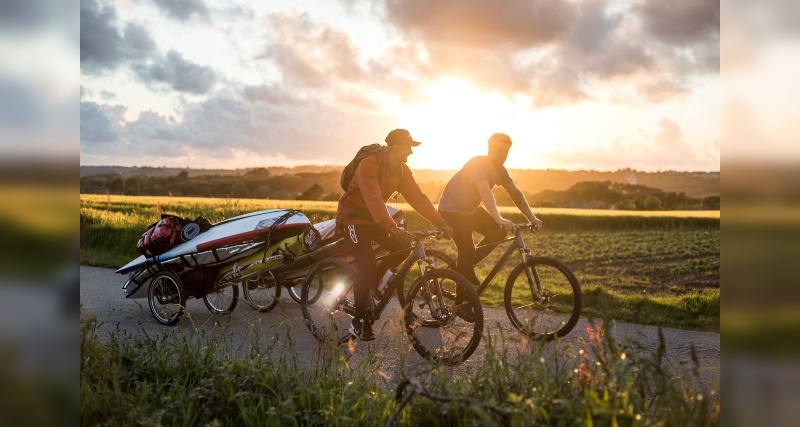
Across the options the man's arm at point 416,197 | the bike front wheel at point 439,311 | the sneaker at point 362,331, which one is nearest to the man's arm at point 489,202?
the man's arm at point 416,197

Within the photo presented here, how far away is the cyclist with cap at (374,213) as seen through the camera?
6.61 m

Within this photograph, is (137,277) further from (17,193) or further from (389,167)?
(17,193)

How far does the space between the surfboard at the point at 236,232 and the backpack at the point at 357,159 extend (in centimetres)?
150

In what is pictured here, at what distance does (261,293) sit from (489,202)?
3.36 metres

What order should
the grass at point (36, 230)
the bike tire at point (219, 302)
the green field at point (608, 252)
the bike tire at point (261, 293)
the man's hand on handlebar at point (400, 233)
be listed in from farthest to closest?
the green field at point (608, 252) < the bike tire at point (219, 302) < the bike tire at point (261, 293) < the man's hand on handlebar at point (400, 233) < the grass at point (36, 230)

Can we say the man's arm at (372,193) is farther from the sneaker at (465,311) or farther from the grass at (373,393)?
the grass at (373,393)

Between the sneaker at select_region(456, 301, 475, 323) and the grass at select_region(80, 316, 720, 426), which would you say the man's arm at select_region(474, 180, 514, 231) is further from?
the grass at select_region(80, 316, 720, 426)

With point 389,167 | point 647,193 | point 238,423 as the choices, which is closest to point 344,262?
point 389,167

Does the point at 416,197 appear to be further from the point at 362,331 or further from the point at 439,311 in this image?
the point at 362,331

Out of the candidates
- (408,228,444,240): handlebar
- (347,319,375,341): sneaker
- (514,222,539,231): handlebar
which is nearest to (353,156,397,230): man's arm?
(408,228,444,240): handlebar

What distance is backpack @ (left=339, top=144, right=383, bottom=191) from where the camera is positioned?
22.1ft

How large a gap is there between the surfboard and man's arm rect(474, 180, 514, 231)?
6.71 feet

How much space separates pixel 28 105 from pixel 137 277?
6.97 metres

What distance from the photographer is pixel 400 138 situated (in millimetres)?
6531
